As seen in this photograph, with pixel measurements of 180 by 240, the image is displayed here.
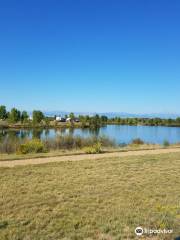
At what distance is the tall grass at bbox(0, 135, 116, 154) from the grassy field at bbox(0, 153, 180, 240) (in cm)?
600

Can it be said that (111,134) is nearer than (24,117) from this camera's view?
Yes

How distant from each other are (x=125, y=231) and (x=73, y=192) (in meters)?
2.09

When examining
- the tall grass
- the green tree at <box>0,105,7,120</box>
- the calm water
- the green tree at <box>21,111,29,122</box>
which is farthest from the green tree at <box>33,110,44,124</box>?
the tall grass

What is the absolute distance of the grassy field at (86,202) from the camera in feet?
12.9

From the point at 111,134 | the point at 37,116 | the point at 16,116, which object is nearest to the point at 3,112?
the point at 16,116

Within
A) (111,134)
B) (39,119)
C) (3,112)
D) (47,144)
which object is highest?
(3,112)

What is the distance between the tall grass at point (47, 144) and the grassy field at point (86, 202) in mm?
5997

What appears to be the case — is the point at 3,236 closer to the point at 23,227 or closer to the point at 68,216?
the point at 23,227

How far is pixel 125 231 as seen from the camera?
392 centimetres

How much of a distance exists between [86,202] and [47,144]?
12.2 meters

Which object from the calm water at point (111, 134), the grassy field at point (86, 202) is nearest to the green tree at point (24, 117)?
the calm water at point (111, 134)

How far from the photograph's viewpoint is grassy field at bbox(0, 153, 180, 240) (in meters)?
3.93

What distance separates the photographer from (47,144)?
1714 cm

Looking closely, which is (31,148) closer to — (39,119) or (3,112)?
(39,119)
